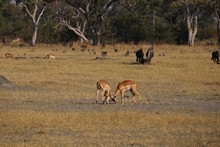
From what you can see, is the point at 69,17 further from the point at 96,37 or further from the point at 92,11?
the point at 96,37

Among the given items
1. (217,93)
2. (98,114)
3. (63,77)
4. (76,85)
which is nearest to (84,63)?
(63,77)

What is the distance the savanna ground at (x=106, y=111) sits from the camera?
→ 38.0 ft

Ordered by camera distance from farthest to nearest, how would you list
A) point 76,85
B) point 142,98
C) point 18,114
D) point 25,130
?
point 76,85 < point 142,98 < point 18,114 < point 25,130

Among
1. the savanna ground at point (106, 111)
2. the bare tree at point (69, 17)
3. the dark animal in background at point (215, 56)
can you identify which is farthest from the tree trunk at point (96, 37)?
the savanna ground at point (106, 111)

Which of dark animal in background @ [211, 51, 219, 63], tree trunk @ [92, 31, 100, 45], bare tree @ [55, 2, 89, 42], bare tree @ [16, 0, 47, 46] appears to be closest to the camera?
dark animal in background @ [211, 51, 219, 63]

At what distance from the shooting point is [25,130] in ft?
41.6

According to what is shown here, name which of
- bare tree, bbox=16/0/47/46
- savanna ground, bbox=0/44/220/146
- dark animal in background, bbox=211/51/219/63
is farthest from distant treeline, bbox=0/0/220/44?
savanna ground, bbox=0/44/220/146

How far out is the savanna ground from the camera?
11.6 metres

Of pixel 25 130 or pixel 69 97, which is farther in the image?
pixel 69 97

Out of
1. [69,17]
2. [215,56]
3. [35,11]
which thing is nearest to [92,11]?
[69,17]

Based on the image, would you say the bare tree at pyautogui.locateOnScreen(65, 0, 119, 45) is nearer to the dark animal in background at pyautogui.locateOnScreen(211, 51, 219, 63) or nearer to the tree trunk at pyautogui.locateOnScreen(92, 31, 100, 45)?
the tree trunk at pyautogui.locateOnScreen(92, 31, 100, 45)

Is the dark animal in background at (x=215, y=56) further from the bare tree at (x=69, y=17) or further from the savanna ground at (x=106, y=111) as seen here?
the bare tree at (x=69, y=17)

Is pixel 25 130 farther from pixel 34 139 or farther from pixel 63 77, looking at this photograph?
pixel 63 77

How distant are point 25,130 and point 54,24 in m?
62.9
